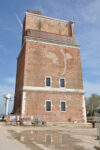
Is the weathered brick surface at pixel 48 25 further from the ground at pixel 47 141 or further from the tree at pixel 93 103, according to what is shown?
the tree at pixel 93 103

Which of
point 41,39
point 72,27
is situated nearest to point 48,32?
point 41,39

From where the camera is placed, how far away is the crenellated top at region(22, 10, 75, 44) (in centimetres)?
2819

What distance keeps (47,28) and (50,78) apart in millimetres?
11411

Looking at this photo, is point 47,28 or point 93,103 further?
point 93,103

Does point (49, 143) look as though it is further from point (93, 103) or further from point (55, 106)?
point (93, 103)

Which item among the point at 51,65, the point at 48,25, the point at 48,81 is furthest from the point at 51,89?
the point at 48,25

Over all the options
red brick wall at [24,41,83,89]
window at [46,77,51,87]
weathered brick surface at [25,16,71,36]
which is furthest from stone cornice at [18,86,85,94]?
weathered brick surface at [25,16,71,36]

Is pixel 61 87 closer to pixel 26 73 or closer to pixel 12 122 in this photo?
pixel 26 73

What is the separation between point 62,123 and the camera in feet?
73.8

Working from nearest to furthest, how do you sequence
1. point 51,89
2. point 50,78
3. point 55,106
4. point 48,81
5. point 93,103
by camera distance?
point 55,106 → point 51,89 → point 48,81 → point 50,78 → point 93,103

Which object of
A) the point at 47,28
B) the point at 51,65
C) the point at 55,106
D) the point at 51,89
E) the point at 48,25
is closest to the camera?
the point at 55,106

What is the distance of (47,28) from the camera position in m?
30.4

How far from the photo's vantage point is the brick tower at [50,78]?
23211mm

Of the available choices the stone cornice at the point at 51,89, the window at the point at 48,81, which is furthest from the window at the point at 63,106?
the window at the point at 48,81
